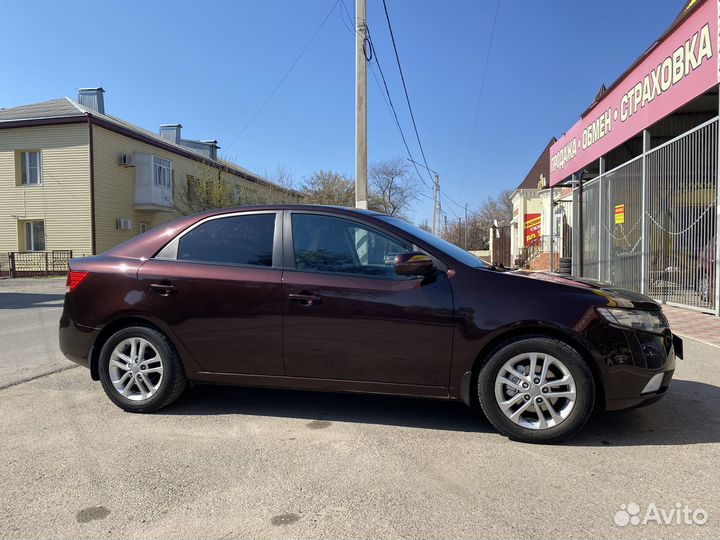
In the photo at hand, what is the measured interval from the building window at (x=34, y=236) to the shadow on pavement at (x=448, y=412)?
1008 inches

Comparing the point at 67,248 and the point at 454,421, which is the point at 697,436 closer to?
the point at 454,421

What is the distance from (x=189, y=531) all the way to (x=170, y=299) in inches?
76.5

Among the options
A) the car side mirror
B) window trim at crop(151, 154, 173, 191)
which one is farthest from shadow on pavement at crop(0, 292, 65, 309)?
window trim at crop(151, 154, 173, 191)

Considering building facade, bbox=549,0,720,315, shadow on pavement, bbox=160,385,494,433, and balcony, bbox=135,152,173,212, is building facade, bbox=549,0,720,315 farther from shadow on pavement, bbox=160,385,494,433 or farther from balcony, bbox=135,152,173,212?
balcony, bbox=135,152,173,212

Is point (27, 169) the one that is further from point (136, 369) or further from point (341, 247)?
point (341, 247)

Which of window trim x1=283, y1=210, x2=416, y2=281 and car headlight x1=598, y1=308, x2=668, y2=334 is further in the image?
window trim x1=283, y1=210, x2=416, y2=281

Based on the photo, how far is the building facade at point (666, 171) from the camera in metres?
8.51

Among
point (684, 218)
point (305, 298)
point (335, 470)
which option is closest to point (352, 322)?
point (305, 298)

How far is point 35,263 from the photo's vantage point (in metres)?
25.0

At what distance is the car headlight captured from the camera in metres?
3.36

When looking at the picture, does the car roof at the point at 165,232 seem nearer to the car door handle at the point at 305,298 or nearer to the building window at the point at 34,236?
the car door handle at the point at 305,298

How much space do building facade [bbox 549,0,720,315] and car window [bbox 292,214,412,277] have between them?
23.0 ft

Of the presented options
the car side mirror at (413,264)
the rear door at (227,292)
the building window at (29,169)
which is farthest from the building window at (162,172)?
the car side mirror at (413,264)

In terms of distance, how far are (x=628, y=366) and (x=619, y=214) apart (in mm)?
10261
